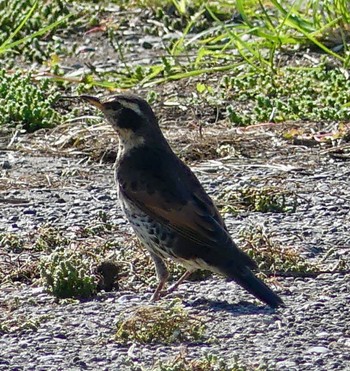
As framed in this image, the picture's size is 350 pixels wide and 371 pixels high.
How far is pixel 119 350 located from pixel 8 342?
59cm

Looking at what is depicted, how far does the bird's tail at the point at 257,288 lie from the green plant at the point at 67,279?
810 millimetres

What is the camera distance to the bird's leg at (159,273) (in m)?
7.91

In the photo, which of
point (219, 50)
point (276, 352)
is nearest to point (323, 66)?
point (219, 50)

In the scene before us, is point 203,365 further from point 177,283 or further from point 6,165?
point 6,165

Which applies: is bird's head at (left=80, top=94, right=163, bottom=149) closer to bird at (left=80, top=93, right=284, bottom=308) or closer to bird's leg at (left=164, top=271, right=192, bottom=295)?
bird at (left=80, top=93, right=284, bottom=308)

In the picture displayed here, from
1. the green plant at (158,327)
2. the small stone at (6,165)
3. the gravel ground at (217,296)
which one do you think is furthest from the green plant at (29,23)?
the green plant at (158,327)

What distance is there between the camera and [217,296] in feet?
26.1

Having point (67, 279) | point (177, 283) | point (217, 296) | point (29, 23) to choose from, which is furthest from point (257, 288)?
point (29, 23)

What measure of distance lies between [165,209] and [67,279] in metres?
0.69

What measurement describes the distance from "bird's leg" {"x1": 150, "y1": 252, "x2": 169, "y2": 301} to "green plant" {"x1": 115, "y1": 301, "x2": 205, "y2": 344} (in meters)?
0.56

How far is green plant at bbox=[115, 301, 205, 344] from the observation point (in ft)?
23.4

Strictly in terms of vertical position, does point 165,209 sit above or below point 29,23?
above

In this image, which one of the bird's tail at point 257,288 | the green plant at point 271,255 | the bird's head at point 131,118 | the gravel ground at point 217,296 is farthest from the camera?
the bird's head at point 131,118

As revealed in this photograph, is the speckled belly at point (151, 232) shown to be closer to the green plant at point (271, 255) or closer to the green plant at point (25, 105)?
the green plant at point (271, 255)
